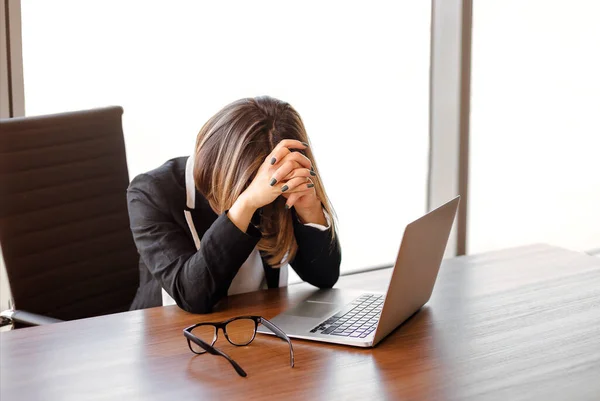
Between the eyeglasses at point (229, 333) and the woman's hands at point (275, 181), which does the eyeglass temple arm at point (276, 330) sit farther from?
the woman's hands at point (275, 181)

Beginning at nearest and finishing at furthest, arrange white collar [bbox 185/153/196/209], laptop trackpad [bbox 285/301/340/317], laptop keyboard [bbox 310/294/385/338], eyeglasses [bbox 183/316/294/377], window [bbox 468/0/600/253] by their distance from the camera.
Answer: eyeglasses [bbox 183/316/294/377] → laptop keyboard [bbox 310/294/385/338] → laptop trackpad [bbox 285/301/340/317] → white collar [bbox 185/153/196/209] → window [bbox 468/0/600/253]

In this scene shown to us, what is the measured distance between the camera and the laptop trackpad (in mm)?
1480

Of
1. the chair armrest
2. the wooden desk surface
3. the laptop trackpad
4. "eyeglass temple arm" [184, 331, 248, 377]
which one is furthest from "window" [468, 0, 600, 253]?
"eyeglass temple arm" [184, 331, 248, 377]

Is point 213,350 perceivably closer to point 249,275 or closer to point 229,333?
point 229,333

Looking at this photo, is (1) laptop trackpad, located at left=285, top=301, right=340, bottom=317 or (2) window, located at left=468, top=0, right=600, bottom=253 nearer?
(1) laptop trackpad, located at left=285, top=301, right=340, bottom=317

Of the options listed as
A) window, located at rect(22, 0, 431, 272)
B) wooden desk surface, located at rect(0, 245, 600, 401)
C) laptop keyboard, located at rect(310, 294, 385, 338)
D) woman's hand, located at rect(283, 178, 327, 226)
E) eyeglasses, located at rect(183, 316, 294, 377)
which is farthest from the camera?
window, located at rect(22, 0, 431, 272)

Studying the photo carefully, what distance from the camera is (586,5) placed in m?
3.91

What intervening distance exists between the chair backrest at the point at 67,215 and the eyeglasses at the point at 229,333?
0.60m

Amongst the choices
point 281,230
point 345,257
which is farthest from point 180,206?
point 345,257

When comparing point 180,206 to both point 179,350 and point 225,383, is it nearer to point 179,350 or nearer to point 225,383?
point 179,350

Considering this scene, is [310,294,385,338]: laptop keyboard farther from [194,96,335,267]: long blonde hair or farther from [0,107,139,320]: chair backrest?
[0,107,139,320]: chair backrest

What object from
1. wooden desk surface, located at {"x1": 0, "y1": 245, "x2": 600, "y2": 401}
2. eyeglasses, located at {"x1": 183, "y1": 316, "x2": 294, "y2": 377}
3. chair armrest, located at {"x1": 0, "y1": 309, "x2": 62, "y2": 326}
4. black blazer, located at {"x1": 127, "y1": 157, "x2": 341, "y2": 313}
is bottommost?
chair armrest, located at {"x1": 0, "y1": 309, "x2": 62, "y2": 326}

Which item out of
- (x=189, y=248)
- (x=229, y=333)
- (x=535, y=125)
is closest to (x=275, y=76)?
(x=535, y=125)

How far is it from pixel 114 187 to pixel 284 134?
1.93 ft
